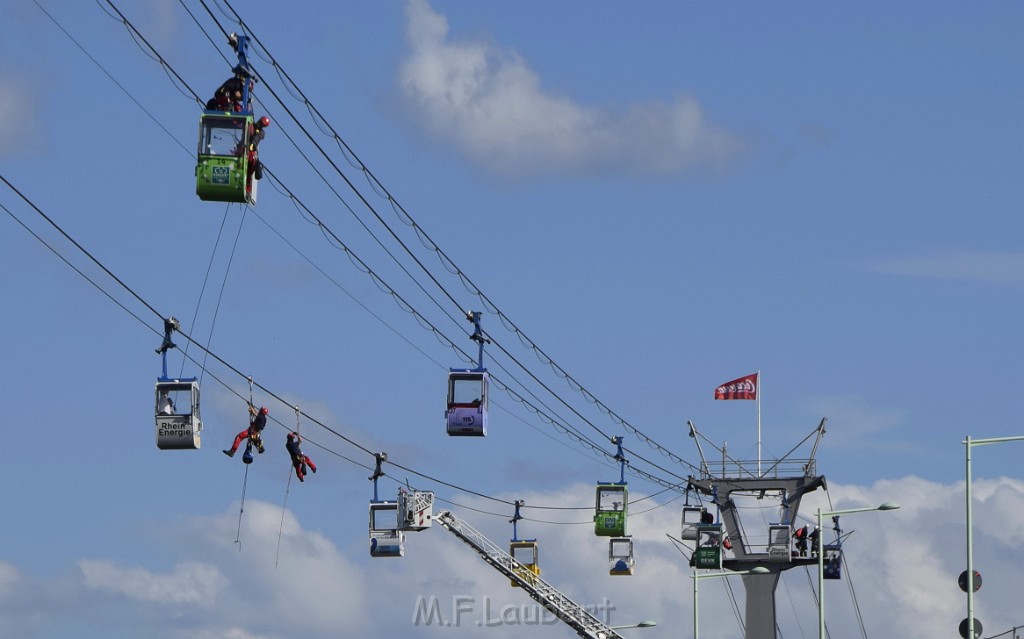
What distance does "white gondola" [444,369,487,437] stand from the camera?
200ft

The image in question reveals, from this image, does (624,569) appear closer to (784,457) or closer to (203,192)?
(784,457)

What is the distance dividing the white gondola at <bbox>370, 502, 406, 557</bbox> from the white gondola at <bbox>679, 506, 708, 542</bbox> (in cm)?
2667

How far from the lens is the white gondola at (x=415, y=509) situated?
78938mm

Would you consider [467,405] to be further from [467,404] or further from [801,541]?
[801,541]

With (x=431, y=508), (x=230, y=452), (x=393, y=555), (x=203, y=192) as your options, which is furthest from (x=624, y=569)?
(x=203, y=192)

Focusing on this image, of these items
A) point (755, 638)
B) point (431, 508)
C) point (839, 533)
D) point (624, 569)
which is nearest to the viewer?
point (431, 508)

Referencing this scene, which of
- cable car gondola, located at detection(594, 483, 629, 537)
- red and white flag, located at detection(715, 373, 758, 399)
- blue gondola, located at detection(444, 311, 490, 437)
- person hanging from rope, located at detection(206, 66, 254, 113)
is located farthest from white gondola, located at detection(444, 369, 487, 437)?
red and white flag, located at detection(715, 373, 758, 399)

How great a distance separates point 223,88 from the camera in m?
44.9

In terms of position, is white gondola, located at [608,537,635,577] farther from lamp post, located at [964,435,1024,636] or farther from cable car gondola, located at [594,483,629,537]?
lamp post, located at [964,435,1024,636]

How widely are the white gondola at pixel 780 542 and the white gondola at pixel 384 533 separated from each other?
3486 centimetres

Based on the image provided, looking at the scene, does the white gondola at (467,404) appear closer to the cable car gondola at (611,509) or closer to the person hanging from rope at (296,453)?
the person hanging from rope at (296,453)

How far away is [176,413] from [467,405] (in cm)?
1352

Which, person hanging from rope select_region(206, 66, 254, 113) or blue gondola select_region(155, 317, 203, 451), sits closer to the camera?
person hanging from rope select_region(206, 66, 254, 113)

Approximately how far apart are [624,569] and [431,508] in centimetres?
1267
